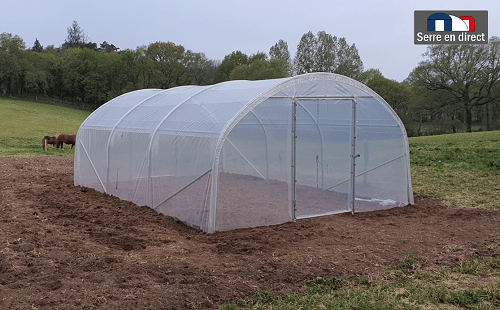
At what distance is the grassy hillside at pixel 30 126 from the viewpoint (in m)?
22.0

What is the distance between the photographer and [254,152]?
8773 mm

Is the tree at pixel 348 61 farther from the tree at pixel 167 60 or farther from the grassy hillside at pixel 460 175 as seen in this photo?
the grassy hillside at pixel 460 175

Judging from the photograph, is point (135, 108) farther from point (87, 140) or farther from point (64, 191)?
point (64, 191)

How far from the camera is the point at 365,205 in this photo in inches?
390

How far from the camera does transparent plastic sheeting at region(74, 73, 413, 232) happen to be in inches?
314

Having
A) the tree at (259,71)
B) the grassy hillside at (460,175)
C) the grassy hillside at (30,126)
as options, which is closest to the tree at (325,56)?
the tree at (259,71)

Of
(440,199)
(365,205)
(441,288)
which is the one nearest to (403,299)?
(441,288)

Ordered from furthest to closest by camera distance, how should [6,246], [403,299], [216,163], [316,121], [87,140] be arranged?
[87,140], [316,121], [216,163], [6,246], [403,299]

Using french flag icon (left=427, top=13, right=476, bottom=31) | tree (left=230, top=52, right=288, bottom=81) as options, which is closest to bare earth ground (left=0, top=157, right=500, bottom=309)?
french flag icon (left=427, top=13, right=476, bottom=31)

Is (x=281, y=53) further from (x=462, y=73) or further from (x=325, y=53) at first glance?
(x=462, y=73)

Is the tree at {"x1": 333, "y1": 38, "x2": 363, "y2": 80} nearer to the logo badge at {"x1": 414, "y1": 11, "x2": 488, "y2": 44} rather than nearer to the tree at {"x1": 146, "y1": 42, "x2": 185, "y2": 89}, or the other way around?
the tree at {"x1": 146, "y1": 42, "x2": 185, "y2": 89}

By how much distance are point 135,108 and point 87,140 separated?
2.07 meters

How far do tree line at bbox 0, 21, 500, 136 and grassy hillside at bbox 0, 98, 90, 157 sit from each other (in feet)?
15.5

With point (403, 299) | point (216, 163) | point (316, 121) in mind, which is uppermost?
point (316, 121)
